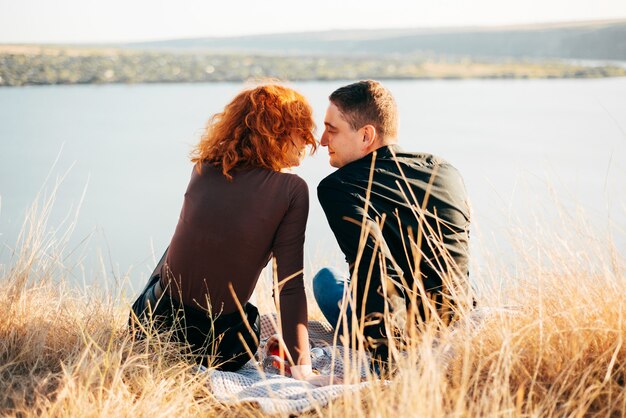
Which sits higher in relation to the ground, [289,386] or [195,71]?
[195,71]

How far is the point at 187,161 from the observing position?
384 inches

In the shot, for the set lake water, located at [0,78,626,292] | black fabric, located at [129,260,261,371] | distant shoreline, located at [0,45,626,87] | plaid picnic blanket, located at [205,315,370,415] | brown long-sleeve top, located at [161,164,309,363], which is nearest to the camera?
plaid picnic blanket, located at [205,315,370,415]

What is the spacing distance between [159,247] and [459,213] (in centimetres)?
418

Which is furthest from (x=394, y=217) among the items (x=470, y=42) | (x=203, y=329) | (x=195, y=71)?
(x=470, y=42)

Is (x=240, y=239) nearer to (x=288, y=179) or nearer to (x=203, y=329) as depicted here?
(x=288, y=179)

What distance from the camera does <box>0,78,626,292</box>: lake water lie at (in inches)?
191

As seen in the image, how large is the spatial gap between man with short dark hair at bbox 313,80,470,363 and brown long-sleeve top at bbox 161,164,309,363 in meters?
0.15

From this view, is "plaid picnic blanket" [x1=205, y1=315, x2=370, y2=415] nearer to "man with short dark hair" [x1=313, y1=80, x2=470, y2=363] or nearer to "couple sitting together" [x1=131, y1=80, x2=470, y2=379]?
"couple sitting together" [x1=131, y1=80, x2=470, y2=379]

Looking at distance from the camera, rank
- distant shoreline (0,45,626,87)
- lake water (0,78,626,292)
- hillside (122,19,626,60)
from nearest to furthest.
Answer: lake water (0,78,626,292)
distant shoreline (0,45,626,87)
hillside (122,19,626,60)

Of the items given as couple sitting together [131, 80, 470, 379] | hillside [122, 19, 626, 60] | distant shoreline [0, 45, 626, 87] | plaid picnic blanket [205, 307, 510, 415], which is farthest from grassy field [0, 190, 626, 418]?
hillside [122, 19, 626, 60]

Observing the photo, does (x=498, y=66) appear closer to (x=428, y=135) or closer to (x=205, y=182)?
(x=428, y=135)

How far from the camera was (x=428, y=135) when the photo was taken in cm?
1164

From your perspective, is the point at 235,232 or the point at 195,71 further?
the point at 195,71

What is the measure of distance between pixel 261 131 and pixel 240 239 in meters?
0.37
